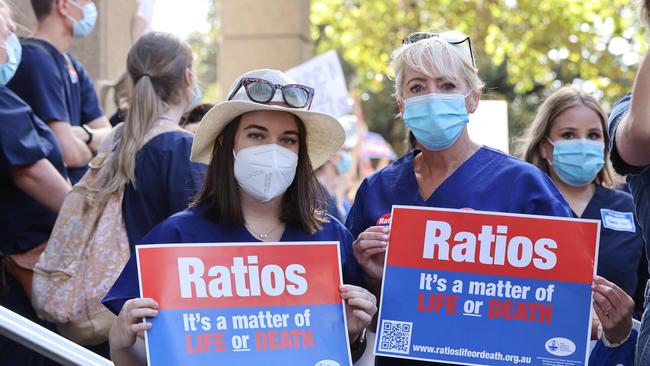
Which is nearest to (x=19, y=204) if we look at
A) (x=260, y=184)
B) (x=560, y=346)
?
(x=260, y=184)

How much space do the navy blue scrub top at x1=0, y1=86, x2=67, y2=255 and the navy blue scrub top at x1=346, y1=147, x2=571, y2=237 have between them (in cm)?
172

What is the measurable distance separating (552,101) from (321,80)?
9.37 feet

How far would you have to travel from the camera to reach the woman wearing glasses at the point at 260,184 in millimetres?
3162

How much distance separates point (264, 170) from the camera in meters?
3.21

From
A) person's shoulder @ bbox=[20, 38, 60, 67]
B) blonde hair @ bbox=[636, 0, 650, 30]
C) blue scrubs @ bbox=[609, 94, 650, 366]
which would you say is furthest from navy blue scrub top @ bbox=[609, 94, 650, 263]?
person's shoulder @ bbox=[20, 38, 60, 67]

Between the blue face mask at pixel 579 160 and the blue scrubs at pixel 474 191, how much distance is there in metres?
1.50

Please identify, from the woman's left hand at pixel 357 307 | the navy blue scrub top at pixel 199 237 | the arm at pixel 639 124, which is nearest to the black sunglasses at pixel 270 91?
the navy blue scrub top at pixel 199 237

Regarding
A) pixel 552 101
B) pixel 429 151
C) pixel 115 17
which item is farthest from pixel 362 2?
pixel 429 151

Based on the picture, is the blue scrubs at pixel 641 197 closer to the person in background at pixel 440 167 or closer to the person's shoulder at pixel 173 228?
the person in background at pixel 440 167

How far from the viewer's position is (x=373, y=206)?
11.6 feet

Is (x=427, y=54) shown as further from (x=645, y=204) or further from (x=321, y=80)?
(x=321, y=80)

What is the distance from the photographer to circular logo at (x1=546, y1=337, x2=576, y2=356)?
304 cm

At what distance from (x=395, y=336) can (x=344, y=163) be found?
25.3 feet

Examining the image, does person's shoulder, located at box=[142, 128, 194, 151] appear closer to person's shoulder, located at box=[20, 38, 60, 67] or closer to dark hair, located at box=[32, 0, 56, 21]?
person's shoulder, located at box=[20, 38, 60, 67]
